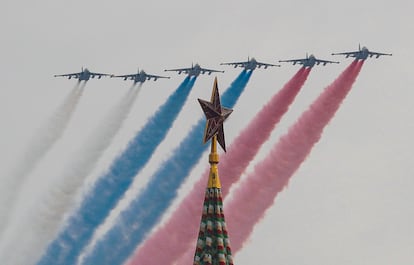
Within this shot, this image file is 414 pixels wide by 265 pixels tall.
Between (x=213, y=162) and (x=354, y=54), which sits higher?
(x=354, y=54)

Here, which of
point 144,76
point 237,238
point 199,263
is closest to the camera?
point 199,263

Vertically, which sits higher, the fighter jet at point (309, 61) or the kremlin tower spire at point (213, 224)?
the fighter jet at point (309, 61)

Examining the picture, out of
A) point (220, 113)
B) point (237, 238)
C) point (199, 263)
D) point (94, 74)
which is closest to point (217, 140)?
point (220, 113)

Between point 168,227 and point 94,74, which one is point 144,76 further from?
point 168,227

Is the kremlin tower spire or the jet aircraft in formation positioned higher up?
the jet aircraft in formation

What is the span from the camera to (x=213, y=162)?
362 ft

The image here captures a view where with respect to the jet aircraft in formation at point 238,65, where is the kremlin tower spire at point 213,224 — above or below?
below

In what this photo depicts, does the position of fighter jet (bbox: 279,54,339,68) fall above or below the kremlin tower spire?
above

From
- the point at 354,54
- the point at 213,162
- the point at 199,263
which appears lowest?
the point at 199,263

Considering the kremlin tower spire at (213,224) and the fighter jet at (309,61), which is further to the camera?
the fighter jet at (309,61)

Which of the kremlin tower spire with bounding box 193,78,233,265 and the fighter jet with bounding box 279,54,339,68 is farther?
the fighter jet with bounding box 279,54,339,68

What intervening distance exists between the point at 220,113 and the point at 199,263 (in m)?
12.5

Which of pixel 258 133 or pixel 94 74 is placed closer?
pixel 258 133

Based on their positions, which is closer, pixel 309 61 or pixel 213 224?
pixel 213 224
